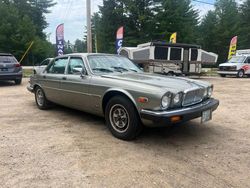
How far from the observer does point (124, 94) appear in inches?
180

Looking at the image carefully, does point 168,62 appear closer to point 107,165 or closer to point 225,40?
point 107,165

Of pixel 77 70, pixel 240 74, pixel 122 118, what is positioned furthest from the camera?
pixel 240 74

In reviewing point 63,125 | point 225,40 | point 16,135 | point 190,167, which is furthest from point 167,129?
point 225,40

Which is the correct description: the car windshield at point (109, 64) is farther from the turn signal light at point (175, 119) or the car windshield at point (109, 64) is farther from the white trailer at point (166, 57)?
the white trailer at point (166, 57)

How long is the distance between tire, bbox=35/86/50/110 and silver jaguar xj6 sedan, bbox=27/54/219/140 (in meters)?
0.59

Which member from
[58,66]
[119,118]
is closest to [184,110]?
[119,118]

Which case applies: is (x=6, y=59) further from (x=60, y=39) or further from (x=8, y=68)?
(x=60, y=39)

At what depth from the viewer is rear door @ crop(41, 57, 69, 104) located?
621 cm

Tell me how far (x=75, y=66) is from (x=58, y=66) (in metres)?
0.88

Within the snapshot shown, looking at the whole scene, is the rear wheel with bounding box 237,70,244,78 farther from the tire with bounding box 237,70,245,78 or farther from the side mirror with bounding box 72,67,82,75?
the side mirror with bounding box 72,67,82,75

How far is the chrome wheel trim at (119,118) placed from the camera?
461cm

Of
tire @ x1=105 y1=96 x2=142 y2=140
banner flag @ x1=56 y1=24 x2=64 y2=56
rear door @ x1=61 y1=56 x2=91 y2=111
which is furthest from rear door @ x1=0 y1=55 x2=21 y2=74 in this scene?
tire @ x1=105 y1=96 x2=142 y2=140

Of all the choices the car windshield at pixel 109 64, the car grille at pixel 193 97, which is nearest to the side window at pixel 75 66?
the car windshield at pixel 109 64

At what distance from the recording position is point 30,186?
123 inches
